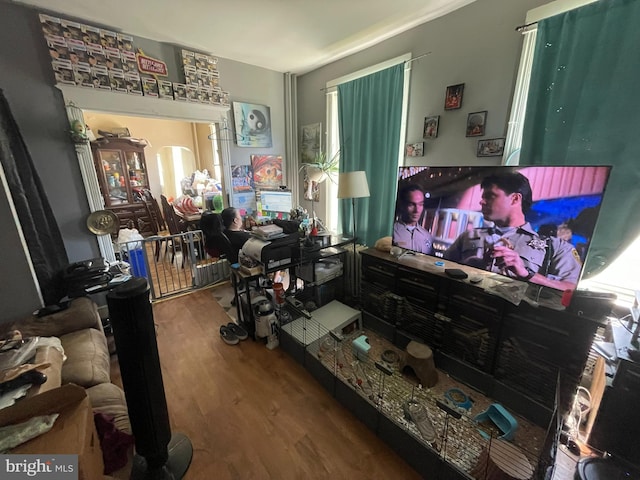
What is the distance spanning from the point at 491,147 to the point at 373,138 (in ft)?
3.50

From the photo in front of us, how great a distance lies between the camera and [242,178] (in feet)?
10.8

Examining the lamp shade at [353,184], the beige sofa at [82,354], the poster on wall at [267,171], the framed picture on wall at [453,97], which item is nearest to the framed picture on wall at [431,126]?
the framed picture on wall at [453,97]

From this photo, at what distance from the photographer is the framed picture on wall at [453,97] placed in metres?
1.99

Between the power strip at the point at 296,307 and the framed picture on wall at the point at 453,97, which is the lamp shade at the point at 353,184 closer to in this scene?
the framed picture on wall at the point at 453,97

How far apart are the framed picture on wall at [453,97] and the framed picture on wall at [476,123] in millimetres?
144

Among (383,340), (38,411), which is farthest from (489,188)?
(38,411)

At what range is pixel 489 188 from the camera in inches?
65.1

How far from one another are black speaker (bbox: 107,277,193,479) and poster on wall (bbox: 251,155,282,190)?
250 cm

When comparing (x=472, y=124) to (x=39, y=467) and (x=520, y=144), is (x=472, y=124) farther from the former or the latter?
(x=39, y=467)

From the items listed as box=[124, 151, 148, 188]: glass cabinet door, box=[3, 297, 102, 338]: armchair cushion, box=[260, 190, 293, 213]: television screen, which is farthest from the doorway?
box=[124, 151, 148, 188]: glass cabinet door

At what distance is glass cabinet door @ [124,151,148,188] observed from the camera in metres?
4.95

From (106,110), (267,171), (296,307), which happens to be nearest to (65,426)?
(296,307)

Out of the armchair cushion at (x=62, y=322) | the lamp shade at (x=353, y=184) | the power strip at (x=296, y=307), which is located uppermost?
the lamp shade at (x=353, y=184)

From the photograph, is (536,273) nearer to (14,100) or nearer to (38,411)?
(38,411)
